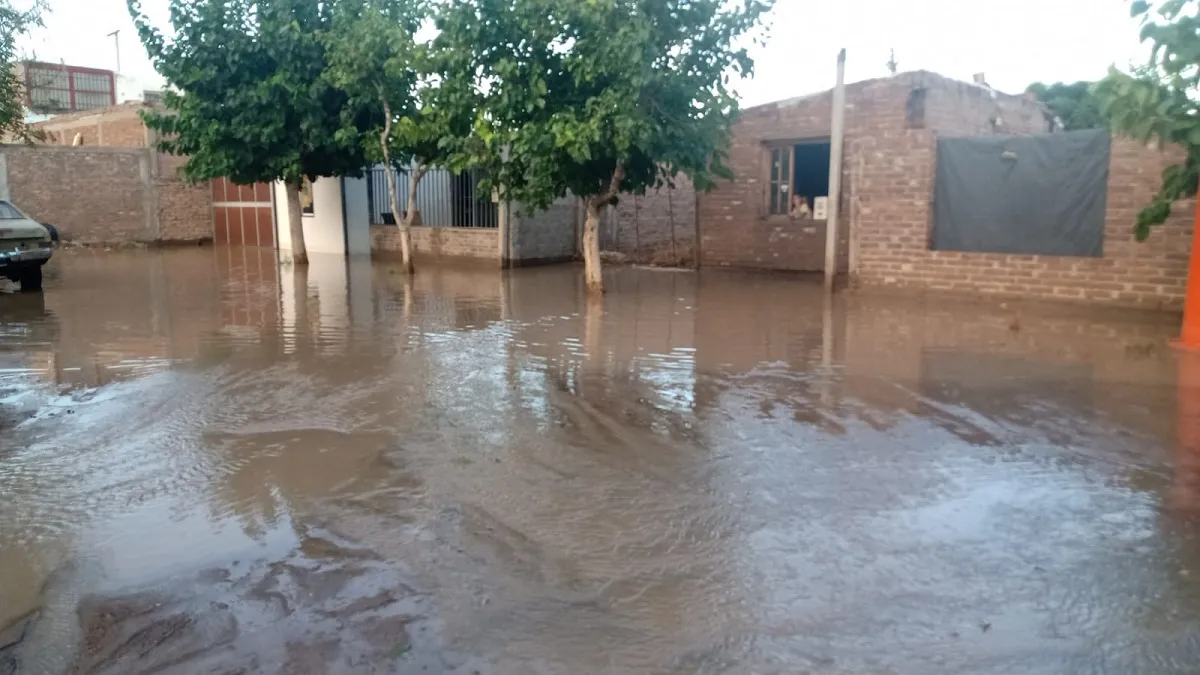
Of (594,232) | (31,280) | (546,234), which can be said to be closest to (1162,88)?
(594,232)

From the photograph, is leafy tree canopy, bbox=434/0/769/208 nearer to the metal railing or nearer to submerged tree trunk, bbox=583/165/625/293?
submerged tree trunk, bbox=583/165/625/293

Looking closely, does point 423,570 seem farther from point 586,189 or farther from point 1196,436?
point 586,189

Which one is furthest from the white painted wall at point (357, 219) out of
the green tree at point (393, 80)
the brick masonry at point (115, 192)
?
the brick masonry at point (115, 192)

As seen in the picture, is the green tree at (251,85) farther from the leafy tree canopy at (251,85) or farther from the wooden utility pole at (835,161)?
the wooden utility pole at (835,161)

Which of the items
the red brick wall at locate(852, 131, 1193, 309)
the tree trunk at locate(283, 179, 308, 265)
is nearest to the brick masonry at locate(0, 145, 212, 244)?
the tree trunk at locate(283, 179, 308, 265)

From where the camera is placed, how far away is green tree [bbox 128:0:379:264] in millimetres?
16359

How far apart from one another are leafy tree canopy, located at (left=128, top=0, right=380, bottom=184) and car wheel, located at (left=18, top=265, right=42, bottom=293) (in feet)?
12.5

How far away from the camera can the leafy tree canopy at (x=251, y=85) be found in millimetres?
16359

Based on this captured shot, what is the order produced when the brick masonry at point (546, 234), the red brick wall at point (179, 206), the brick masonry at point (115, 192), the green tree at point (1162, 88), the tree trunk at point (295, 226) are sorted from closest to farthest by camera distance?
1. the green tree at point (1162, 88)
2. the tree trunk at point (295, 226)
3. the brick masonry at point (546, 234)
4. the brick masonry at point (115, 192)
5. the red brick wall at point (179, 206)

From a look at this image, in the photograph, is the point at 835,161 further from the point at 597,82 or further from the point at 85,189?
the point at 85,189

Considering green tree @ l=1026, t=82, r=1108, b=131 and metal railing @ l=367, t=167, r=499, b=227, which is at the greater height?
green tree @ l=1026, t=82, r=1108, b=131

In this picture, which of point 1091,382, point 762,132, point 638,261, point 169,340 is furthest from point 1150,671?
point 638,261

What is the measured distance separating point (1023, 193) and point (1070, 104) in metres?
8.22

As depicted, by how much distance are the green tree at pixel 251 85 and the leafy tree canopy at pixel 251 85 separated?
0.06ft
